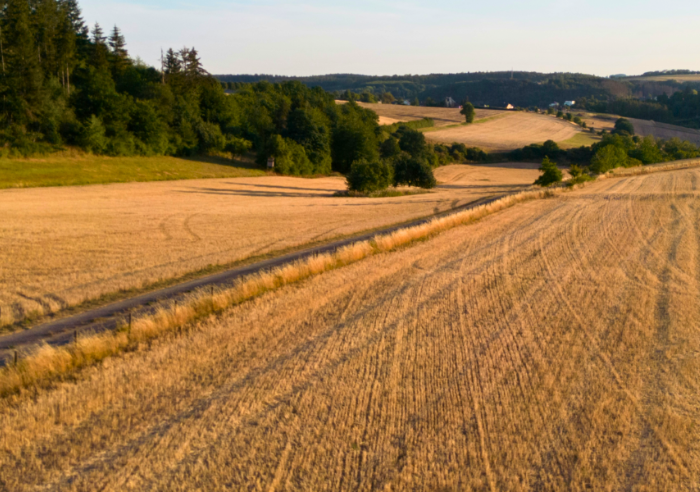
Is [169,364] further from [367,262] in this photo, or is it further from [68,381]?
[367,262]

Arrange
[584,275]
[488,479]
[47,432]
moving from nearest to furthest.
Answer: [488,479] → [47,432] → [584,275]

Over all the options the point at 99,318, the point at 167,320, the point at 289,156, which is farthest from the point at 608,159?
the point at 99,318

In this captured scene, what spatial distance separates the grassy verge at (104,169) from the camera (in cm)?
4662

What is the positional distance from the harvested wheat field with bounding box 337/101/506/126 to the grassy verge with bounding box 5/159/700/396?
3874 inches

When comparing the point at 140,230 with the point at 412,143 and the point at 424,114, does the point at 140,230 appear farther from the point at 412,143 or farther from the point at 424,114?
the point at 424,114

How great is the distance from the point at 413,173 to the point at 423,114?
7405 cm

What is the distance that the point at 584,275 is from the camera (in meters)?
15.5

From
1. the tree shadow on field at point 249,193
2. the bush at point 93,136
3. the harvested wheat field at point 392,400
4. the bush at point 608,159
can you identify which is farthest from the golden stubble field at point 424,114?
the harvested wheat field at point 392,400

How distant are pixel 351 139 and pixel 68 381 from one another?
243ft

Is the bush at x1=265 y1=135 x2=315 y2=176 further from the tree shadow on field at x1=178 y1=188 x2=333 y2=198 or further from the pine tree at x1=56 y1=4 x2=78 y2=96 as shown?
the pine tree at x1=56 y1=4 x2=78 y2=96

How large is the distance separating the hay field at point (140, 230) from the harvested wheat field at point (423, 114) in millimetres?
74212

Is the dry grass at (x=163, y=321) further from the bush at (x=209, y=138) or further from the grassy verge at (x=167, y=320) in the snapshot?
the bush at (x=209, y=138)

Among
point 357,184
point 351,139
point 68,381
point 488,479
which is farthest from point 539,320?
point 351,139

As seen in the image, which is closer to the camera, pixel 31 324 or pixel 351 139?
pixel 31 324
